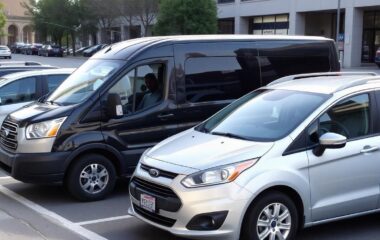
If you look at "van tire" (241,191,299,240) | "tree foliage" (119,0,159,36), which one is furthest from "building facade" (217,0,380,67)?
"van tire" (241,191,299,240)

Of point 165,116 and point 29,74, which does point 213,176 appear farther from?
point 29,74

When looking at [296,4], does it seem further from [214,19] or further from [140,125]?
[140,125]

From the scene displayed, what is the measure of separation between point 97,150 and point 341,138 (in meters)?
3.42

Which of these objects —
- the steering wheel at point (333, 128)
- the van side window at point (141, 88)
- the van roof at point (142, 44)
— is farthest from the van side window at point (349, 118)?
the van roof at point (142, 44)

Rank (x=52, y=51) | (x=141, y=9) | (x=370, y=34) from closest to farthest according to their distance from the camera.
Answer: (x=370, y=34) < (x=141, y=9) < (x=52, y=51)

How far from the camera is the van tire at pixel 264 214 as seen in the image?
5.04m

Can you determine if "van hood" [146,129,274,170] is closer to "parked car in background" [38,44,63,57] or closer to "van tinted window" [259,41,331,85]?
"van tinted window" [259,41,331,85]

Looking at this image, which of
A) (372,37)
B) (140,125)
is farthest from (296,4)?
(140,125)

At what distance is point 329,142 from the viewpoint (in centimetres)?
529

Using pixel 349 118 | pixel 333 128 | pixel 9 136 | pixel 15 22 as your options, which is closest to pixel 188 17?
pixel 9 136

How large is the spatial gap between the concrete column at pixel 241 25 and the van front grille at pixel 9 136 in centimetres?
4718

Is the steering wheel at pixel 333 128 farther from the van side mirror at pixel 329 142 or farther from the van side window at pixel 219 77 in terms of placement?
the van side window at pixel 219 77

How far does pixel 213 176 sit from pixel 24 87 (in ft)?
21.9

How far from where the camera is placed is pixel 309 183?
211 inches
